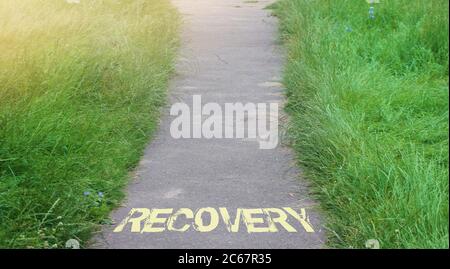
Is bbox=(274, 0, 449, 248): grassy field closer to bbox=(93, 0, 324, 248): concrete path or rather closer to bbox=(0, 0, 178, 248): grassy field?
bbox=(93, 0, 324, 248): concrete path

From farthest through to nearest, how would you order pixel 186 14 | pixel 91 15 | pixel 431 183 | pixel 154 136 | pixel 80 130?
pixel 186 14 → pixel 91 15 → pixel 154 136 → pixel 80 130 → pixel 431 183

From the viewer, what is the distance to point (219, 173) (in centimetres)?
570

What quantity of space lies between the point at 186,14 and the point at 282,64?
17.8ft

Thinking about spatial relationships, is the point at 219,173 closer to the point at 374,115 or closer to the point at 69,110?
the point at 69,110

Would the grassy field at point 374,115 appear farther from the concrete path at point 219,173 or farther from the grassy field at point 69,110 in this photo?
the grassy field at point 69,110

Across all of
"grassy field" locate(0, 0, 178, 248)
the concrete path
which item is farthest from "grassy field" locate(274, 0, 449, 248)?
"grassy field" locate(0, 0, 178, 248)

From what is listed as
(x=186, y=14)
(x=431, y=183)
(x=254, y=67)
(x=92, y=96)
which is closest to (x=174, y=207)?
(x=431, y=183)

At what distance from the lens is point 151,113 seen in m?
7.23

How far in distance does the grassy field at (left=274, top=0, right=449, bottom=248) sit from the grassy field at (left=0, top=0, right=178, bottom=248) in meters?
1.54

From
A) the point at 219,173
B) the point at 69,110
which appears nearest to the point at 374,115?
the point at 219,173

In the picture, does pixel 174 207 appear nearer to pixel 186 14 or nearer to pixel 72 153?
pixel 72 153

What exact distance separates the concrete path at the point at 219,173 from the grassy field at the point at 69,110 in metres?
0.21

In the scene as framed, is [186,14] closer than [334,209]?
No

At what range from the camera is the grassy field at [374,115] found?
409 cm
